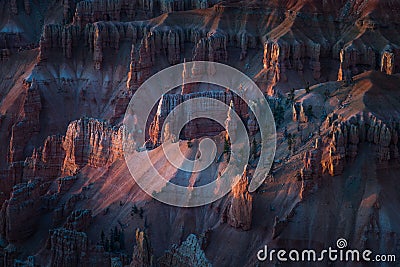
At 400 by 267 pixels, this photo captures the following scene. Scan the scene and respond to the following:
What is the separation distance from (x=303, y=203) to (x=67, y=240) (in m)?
18.4

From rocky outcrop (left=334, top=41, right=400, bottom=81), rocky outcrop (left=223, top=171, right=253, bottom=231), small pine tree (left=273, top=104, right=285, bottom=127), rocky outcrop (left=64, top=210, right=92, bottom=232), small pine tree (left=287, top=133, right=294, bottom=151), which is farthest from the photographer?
rocky outcrop (left=334, top=41, right=400, bottom=81)

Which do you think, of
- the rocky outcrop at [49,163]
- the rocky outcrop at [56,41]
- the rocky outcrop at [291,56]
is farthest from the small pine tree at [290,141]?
the rocky outcrop at [56,41]

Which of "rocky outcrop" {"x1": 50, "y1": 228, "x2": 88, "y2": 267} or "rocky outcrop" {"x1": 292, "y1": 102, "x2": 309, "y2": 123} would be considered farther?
"rocky outcrop" {"x1": 292, "y1": 102, "x2": 309, "y2": 123}

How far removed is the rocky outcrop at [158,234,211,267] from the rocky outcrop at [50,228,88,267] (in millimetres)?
8206

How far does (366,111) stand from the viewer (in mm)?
58000

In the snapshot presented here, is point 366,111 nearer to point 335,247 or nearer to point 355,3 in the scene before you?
point 335,247

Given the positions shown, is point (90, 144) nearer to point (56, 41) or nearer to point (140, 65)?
point (140, 65)

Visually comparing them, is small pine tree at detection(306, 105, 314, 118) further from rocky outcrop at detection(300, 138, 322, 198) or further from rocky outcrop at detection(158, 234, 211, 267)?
rocky outcrop at detection(158, 234, 211, 267)

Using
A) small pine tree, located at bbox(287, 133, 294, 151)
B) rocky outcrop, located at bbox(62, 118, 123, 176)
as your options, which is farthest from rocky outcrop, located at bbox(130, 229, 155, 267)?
rocky outcrop, located at bbox(62, 118, 123, 176)

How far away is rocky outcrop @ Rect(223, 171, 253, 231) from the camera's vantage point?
5656 cm

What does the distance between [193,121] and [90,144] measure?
12.4 metres

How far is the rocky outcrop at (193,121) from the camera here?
236 ft

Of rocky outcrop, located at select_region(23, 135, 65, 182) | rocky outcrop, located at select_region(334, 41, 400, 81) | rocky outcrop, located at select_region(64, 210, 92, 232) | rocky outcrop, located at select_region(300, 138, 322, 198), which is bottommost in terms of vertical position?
rocky outcrop, located at select_region(64, 210, 92, 232)

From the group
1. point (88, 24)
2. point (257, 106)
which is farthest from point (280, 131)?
point (88, 24)
